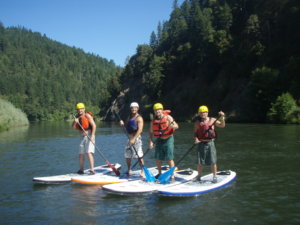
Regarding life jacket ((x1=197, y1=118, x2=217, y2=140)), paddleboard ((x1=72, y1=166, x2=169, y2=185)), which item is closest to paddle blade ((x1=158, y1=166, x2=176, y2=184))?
paddleboard ((x1=72, y1=166, x2=169, y2=185))

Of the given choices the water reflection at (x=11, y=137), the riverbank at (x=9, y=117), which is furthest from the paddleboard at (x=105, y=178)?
the riverbank at (x=9, y=117)

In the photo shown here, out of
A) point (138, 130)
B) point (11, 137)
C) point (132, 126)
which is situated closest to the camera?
point (138, 130)

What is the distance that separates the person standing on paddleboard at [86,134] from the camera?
11.9 metres

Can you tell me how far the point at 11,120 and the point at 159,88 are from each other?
40.0 metres

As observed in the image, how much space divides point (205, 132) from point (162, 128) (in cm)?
135

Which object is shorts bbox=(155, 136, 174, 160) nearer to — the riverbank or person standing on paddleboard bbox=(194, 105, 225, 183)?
person standing on paddleboard bbox=(194, 105, 225, 183)

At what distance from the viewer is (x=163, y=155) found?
35.6 ft

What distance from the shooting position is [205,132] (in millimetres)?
10352

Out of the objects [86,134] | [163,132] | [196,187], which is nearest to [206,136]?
[163,132]

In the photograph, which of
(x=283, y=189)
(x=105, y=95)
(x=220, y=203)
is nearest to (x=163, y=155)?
(x=220, y=203)

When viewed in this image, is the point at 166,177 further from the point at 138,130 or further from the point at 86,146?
the point at 86,146

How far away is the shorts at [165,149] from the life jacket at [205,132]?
0.96 metres

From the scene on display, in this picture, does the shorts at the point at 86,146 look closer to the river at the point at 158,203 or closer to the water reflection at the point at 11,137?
the river at the point at 158,203

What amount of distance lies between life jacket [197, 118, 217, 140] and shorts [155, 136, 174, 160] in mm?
959
